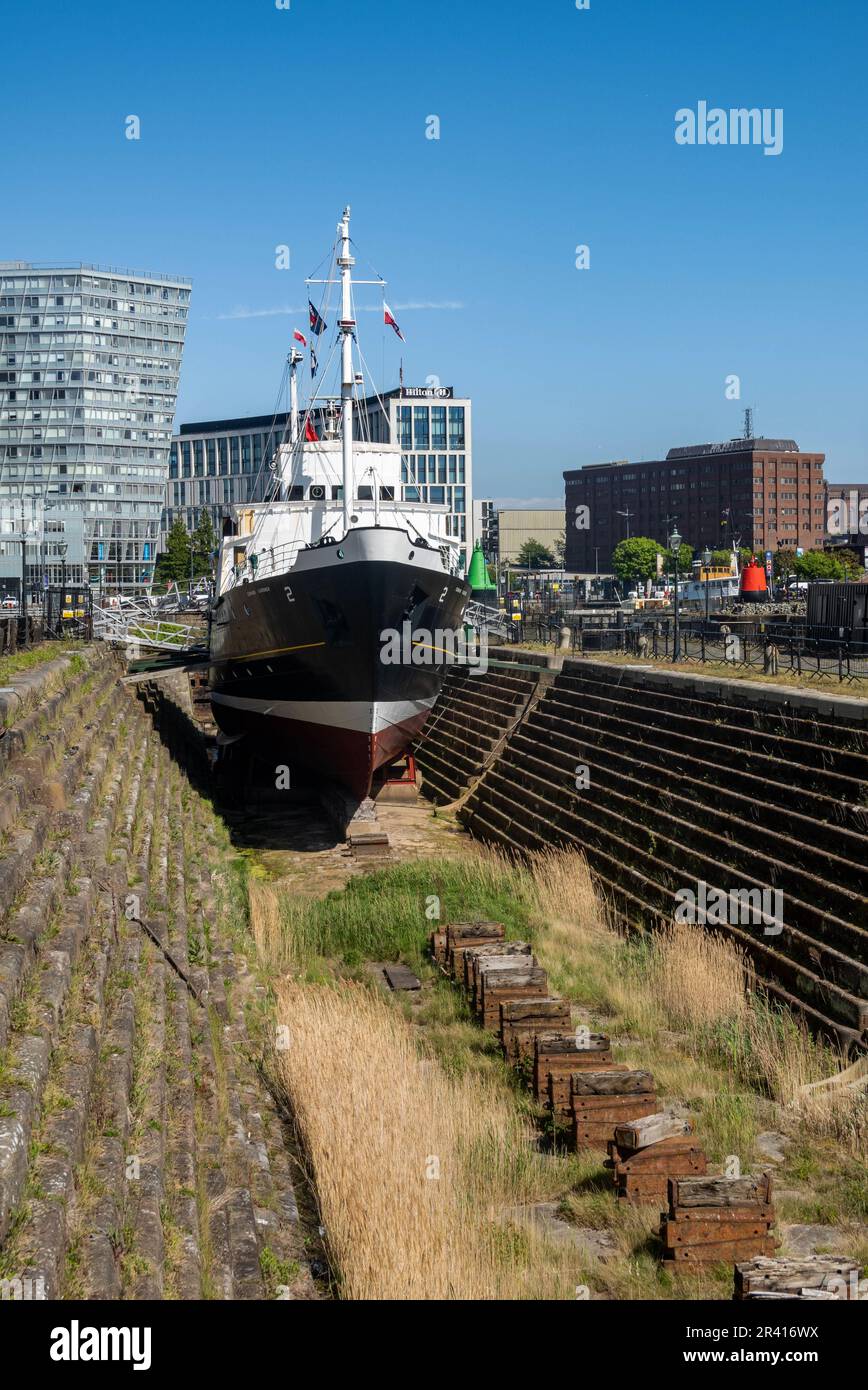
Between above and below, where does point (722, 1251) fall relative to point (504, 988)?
below

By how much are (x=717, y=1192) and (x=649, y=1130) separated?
103 centimetres

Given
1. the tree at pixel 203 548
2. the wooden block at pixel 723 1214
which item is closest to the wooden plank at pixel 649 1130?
the wooden block at pixel 723 1214

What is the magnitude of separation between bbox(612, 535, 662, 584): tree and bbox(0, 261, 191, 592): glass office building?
Result: 47127mm

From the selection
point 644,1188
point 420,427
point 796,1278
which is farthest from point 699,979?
point 420,427

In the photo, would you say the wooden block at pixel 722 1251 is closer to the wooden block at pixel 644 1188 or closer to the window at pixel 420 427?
the wooden block at pixel 644 1188

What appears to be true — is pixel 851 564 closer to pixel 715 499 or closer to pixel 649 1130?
pixel 715 499

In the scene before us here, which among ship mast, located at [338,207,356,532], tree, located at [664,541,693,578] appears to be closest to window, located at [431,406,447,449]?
tree, located at [664,541,693,578]

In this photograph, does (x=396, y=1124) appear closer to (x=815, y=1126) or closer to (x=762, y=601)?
(x=815, y=1126)

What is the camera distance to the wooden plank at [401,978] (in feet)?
49.8

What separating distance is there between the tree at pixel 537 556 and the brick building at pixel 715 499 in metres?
3.20

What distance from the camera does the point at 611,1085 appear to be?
10570mm

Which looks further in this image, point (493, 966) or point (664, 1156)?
point (493, 966)

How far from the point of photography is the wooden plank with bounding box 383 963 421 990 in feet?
49.8

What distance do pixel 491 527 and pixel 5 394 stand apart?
207 ft
